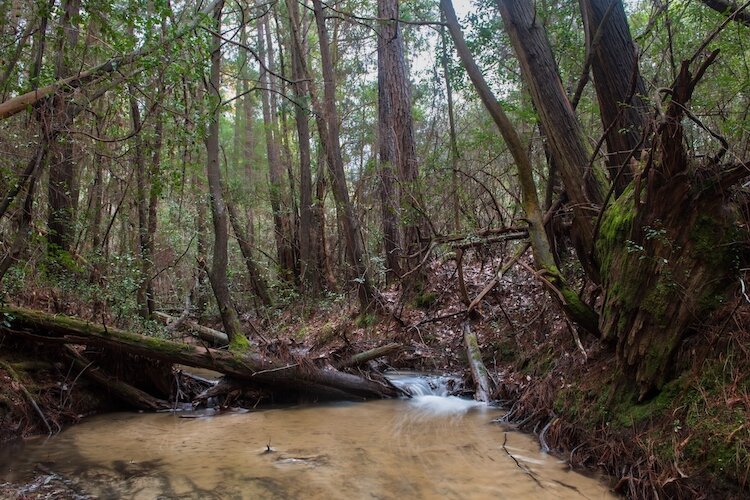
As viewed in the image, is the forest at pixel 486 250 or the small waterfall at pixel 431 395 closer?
the forest at pixel 486 250

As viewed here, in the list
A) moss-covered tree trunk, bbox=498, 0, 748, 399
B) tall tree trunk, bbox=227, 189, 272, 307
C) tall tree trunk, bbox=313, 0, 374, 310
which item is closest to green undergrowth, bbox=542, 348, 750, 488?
moss-covered tree trunk, bbox=498, 0, 748, 399

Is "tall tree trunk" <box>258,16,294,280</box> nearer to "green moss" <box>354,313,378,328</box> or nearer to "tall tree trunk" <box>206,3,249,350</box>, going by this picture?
"green moss" <box>354,313,378,328</box>

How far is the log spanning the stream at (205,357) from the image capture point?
6.81 metres

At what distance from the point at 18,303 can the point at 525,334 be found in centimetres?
751

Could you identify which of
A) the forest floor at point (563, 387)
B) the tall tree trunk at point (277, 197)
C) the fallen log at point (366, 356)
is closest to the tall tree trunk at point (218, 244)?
the forest floor at point (563, 387)

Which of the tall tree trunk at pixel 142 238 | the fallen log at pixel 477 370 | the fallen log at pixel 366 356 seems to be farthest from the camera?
the tall tree trunk at pixel 142 238

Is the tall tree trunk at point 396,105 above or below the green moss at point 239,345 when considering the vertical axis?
above

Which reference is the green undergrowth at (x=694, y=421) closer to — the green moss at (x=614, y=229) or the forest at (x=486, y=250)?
the forest at (x=486, y=250)

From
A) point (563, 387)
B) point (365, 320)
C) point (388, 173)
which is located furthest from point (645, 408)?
point (388, 173)

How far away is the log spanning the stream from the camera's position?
6812 mm

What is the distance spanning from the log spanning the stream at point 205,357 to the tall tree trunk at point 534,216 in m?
3.39

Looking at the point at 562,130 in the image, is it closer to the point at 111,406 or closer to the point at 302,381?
the point at 302,381

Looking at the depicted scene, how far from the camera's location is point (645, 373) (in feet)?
15.8

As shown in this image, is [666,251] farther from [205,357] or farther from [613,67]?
[205,357]
